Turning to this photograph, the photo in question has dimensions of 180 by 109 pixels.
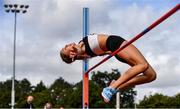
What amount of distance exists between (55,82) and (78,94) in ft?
65.5

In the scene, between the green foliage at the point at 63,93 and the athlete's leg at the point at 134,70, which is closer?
the athlete's leg at the point at 134,70

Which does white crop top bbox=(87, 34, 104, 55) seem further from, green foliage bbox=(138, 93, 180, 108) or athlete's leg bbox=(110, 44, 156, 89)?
green foliage bbox=(138, 93, 180, 108)

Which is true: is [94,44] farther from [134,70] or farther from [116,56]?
[134,70]

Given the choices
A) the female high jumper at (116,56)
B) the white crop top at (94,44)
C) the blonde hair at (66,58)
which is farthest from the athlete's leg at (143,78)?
the blonde hair at (66,58)

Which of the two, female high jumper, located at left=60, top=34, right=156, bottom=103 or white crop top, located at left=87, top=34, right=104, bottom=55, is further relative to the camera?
white crop top, located at left=87, top=34, right=104, bottom=55

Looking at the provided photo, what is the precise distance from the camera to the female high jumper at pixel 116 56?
600cm

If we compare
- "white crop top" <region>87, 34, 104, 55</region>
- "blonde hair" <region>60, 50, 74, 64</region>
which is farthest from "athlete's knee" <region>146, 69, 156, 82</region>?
"blonde hair" <region>60, 50, 74, 64</region>

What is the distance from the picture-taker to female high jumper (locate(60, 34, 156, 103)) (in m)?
6.00

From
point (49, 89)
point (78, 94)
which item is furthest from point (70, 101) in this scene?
point (49, 89)

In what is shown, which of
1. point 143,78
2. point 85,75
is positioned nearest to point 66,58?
point 143,78

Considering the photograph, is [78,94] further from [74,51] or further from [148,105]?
[74,51]

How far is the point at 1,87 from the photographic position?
94562 millimetres

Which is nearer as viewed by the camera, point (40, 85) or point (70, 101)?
point (70, 101)

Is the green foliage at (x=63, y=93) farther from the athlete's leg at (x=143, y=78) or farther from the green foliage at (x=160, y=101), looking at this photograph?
the athlete's leg at (x=143, y=78)
